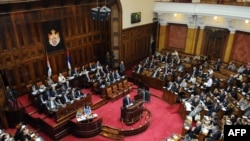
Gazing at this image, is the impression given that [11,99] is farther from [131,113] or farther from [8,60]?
[131,113]

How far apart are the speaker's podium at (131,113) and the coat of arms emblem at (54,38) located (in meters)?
4.96

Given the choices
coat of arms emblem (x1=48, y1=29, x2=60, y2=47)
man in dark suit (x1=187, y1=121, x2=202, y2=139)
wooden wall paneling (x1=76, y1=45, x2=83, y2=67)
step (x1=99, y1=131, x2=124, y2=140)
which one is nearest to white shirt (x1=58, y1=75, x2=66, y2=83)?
coat of arms emblem (x1=48, y1=29, x2=60, y2=47)

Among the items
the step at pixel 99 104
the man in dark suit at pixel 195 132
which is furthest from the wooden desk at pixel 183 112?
the step at pixel 99 104

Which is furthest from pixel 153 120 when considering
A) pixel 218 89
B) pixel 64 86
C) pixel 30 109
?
pixel 30 109

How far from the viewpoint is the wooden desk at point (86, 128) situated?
8625 millimetres

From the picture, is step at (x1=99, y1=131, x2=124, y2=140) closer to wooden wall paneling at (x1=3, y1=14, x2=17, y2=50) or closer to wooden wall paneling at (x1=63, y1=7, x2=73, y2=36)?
wooden wall paneling at (x1=3, y1=14, x2=17, y2=50)

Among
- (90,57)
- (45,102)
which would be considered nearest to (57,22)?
(90,57)

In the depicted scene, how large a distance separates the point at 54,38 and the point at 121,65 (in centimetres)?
381

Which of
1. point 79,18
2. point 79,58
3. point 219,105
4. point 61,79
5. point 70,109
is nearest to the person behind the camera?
point 219,105

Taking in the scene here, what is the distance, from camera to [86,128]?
8641 mm

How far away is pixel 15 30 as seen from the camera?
32.7 ft

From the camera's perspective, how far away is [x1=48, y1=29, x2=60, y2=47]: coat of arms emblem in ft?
36.8

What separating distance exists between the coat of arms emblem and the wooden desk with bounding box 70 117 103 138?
435 cm

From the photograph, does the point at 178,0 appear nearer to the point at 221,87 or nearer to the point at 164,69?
the point at 164,69
